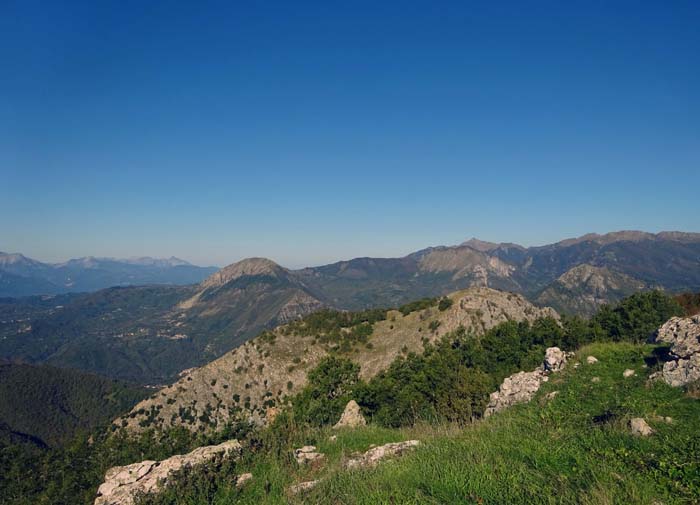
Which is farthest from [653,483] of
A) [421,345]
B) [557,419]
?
[421,345]

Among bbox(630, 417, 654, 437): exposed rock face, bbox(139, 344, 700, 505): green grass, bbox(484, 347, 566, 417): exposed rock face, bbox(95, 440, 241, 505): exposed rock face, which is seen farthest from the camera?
bbox(484, 347, 566, 417): exposed rock face

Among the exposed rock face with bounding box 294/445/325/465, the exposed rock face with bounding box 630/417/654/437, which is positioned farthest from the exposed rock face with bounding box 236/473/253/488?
the exposed rock face with bounding box 630/417/654/437

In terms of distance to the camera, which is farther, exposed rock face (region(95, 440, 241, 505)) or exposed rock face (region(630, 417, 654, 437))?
exposed rock face (region(95, 440, 241, 505))

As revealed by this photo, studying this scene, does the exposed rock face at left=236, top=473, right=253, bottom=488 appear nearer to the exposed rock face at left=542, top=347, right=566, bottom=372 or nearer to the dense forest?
the dense forest

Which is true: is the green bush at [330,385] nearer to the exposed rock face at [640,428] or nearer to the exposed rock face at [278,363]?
the exposed rock face at [640,428]

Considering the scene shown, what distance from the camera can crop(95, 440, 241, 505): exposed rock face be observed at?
30.6 ft

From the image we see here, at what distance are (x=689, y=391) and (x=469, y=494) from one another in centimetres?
1094

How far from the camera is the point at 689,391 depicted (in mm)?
12031

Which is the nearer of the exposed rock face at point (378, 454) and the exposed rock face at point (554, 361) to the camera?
the exposed rock face at point (378, 454)

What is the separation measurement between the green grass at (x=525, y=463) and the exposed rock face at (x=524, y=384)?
206 inches

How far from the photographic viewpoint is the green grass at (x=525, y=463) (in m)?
6.16

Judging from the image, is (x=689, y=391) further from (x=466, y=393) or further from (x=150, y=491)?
(x=150, y=491)

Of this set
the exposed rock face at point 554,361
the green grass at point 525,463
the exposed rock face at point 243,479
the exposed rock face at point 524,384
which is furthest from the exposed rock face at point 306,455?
the exposed rock face at point 554,361

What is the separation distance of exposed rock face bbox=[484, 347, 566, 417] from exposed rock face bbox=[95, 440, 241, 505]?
1281 centimetres
